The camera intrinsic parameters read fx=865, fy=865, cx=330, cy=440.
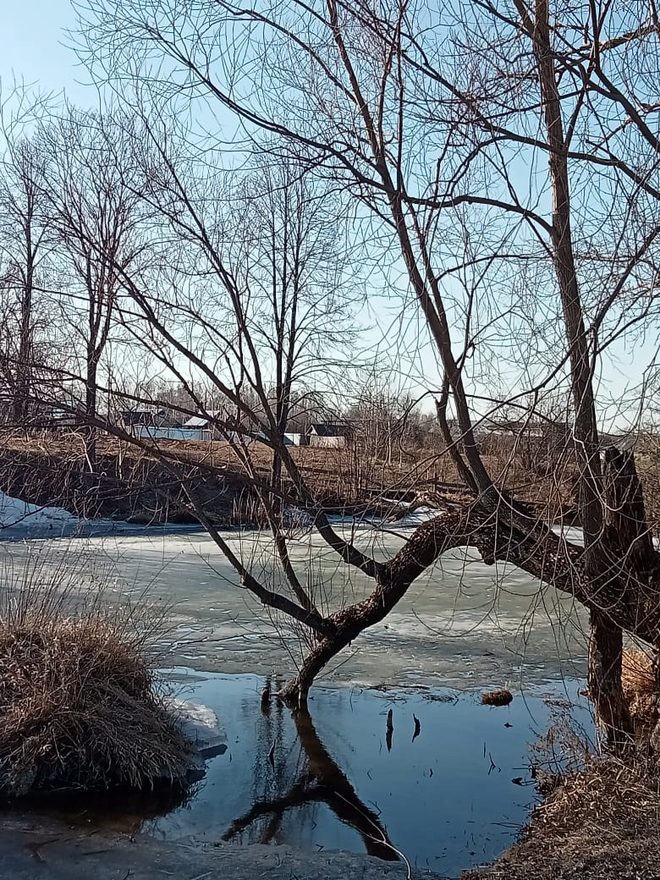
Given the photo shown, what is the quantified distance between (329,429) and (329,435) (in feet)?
0.15

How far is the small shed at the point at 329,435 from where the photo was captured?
6211 millimetres

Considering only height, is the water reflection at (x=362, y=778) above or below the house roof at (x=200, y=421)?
below

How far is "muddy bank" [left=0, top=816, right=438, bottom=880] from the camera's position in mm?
4766

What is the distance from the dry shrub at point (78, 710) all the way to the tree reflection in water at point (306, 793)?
0.68m

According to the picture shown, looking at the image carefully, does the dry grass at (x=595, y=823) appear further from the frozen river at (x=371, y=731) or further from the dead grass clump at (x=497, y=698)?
the dead grass clump at (x=497, y=698)

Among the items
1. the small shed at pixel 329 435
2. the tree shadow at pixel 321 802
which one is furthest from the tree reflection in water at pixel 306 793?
the small shed at pixel 329 435

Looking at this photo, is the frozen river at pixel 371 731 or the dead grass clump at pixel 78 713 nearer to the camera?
the frozen river at pixel 371 731

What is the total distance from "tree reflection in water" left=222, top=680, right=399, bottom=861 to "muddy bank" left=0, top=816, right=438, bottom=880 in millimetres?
278

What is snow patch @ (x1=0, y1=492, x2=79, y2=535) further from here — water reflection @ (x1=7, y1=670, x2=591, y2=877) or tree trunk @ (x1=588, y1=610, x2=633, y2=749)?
tree trunk @ (x1=588, y1=610, x2=633, y2=749)

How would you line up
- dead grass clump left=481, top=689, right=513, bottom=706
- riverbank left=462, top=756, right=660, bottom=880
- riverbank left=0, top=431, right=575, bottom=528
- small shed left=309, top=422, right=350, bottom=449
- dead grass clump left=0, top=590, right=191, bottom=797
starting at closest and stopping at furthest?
1. riverbank left=462, top=756, right=660, bottom=880
2. riverbank left=0, top=431, right=575, bottom=528
3. dead grass clump left=0, top=590, right=191, bottom=797
4. small shed left=309, top=422, right=350, bottom=449
5. dead grass clump left=481, top=689, right=513, bottom=706

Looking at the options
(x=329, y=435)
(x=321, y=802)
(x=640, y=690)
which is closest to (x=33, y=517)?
(x=329, y=435)

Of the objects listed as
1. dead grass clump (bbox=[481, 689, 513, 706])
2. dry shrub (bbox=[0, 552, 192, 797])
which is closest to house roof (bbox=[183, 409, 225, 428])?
dry shrub (bbox=[0, 552, 192, 797])

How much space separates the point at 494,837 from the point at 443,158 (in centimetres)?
419

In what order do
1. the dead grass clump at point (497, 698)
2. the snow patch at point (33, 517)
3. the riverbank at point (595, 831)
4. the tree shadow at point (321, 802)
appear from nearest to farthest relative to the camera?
1. the riverbank at point (595, 831)
2. the tree shadow at point (321, 802)
3. the snow patch at point (33, 517)
4. the dead grass clump at point (497, 698)
